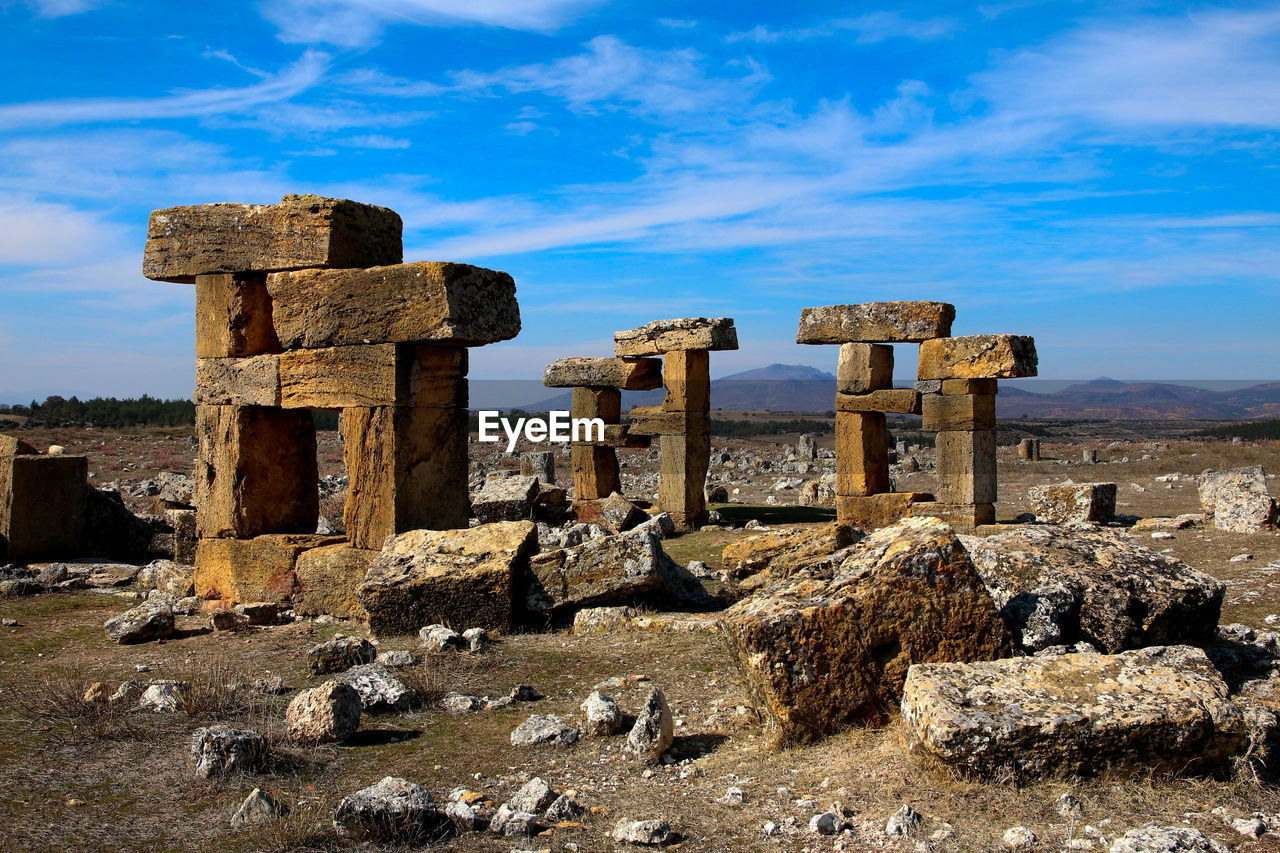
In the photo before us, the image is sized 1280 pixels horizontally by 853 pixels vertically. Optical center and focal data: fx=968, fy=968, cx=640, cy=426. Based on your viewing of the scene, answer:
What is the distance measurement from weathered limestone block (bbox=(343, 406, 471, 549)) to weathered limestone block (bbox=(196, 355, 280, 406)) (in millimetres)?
890

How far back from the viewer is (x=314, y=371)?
8.67m

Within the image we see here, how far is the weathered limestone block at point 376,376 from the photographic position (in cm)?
828

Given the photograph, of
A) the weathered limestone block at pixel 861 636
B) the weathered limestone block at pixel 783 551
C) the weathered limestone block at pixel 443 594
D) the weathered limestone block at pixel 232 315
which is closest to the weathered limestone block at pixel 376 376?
the weathered limestone block at pixel 232 315

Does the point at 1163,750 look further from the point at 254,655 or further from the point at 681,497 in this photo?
the point at 681,497

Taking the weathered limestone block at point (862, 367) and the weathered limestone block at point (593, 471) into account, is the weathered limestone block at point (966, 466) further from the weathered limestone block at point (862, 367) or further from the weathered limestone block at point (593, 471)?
the weathered limestone block at point (593, 471)

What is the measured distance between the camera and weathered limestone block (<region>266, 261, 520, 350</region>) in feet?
26.1

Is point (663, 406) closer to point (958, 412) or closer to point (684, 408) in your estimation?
point (684, 408)

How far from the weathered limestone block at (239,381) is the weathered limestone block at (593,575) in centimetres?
314

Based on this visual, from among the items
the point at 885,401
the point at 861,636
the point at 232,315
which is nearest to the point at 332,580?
the point at 232,315

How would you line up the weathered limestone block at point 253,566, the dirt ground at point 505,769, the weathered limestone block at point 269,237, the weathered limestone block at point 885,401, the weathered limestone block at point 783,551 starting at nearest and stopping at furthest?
the dirt ground at point 505,769
the weathered limestone block at point 783,551
the weathered limestone block at point 269,237
the weathered limestone block at point 253,566
the weathered limestone block at point 885,401

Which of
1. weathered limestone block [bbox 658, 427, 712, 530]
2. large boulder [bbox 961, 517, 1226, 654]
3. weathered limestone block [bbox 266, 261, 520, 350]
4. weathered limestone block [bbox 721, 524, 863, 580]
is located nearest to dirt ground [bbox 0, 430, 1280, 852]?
large boulder [bbox 961, 517, 1226, 654]

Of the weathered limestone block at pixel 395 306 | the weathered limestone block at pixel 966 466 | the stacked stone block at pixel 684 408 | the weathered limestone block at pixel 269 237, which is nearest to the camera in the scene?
the weathered limestone block at pixel 395 306

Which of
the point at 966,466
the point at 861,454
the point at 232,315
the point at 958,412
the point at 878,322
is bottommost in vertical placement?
the point at 966,466

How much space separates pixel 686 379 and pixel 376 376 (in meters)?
7.61
